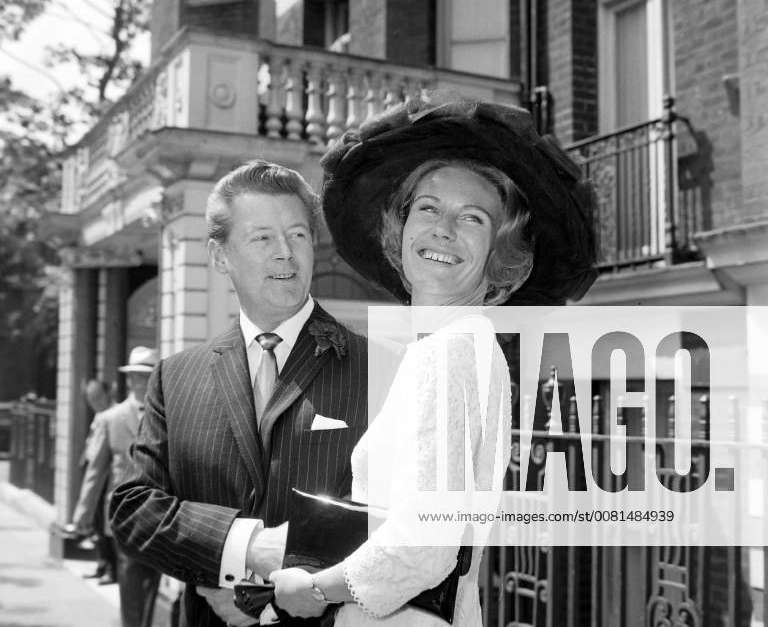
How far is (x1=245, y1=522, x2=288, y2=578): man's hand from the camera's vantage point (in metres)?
2.03

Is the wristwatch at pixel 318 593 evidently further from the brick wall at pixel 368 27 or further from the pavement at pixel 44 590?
the brick wall at pixel 368 27

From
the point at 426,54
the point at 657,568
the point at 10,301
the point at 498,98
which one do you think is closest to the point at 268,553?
the point at 657,568

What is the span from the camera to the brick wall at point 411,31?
429 inches

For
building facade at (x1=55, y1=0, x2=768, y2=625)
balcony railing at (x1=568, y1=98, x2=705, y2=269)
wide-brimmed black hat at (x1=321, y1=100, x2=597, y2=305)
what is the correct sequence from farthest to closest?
balcony railing at (x1=568, y1=98, x2=705, y2=269) → building facade at (x1=55, y1=0, x2=768, y2=625) → wide-brimmed black hat at (x1=321, y1=100, x2=597, y2=305)

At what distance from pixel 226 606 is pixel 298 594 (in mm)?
461

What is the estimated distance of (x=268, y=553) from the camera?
2.05m

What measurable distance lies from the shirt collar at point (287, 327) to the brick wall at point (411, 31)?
8883mm

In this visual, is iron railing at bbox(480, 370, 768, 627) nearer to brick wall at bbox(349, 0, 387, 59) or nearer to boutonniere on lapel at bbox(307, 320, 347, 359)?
boutonniere on lapel at bbox(307, 320, 347, 359)

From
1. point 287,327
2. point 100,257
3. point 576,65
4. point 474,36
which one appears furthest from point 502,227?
point 100,257

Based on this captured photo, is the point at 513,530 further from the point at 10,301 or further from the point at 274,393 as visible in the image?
the point at 10,301

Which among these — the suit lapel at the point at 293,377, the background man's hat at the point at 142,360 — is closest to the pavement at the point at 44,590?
the background man's hat at the point at 142,360

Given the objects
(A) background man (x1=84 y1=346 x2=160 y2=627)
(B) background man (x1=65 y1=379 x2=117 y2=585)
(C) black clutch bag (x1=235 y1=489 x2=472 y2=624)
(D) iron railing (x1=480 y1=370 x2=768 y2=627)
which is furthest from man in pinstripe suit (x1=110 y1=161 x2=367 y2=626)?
(B) background man (x1=65 y1=379 x2=117 y2=585)

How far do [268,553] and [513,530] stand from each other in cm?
218

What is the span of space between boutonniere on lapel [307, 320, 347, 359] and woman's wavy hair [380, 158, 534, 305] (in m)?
0.37
